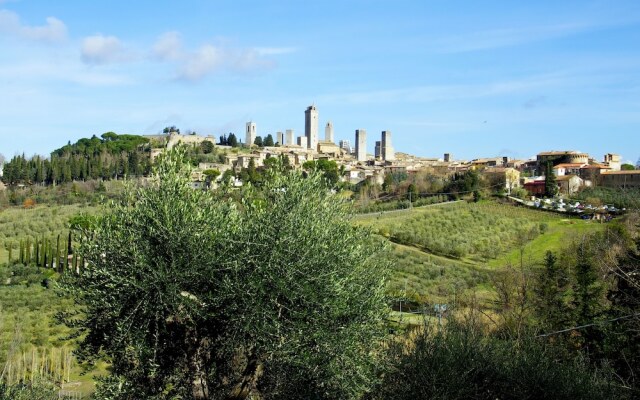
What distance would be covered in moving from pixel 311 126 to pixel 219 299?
122 metres

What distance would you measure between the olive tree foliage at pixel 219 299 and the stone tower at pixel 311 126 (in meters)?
119

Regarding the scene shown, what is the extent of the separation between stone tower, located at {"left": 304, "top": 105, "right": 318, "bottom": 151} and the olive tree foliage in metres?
119

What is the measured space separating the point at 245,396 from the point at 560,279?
15.2 meters

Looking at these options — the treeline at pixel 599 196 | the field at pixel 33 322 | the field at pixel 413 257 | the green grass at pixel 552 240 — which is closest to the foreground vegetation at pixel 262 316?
the field at pixel 33 322

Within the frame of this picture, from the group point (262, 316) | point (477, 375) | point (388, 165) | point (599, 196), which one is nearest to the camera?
point (262, 316)

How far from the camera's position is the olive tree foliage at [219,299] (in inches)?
348

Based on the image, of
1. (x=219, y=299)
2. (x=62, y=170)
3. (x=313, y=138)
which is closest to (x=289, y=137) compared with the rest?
(x=313, y=138)

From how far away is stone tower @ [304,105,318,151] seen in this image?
12912 centimetres

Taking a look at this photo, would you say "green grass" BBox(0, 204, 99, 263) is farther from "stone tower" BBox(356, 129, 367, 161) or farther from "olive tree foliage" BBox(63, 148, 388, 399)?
"stone tower" BBox(356, 129, 367, 161)

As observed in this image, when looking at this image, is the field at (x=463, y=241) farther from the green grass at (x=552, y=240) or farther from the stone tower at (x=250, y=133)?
the stone tower at (x=250, y=133)

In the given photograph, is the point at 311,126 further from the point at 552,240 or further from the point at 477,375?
the point at 477,375

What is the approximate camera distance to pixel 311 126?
130m

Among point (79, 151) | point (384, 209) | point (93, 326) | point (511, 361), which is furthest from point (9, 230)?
point (79, 151)

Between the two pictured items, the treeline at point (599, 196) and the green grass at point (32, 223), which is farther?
the treeline at point (599, 196)
